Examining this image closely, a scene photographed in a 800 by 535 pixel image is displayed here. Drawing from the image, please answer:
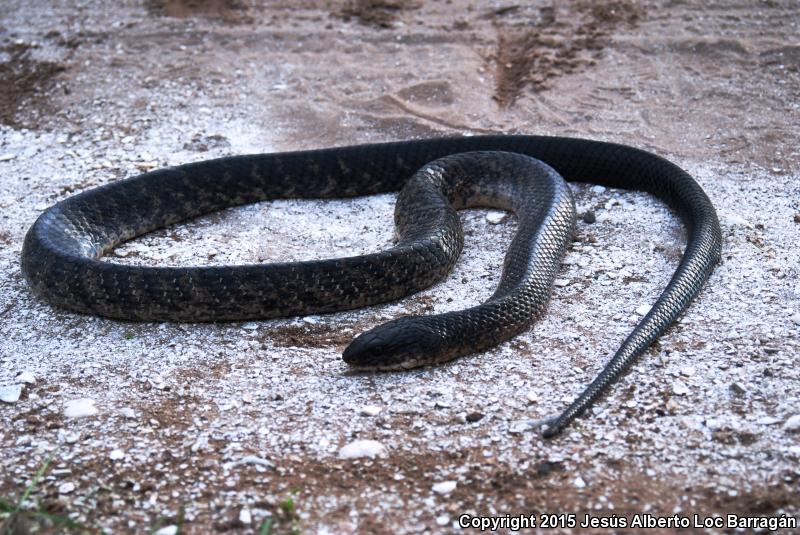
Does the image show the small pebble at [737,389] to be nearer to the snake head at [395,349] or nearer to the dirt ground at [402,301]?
the dirt ground at [402,301]

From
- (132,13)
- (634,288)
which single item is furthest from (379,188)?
(132,13)

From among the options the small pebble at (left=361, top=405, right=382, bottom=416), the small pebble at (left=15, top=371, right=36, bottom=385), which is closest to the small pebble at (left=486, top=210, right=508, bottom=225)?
the small pebble at (left=361, top=405, right=382, bottom=416)

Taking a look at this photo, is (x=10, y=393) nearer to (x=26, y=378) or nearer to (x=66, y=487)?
(x=26, y=378)

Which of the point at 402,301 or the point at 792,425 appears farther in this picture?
the point at 402,301

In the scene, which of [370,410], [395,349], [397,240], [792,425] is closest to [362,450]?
[370,410]

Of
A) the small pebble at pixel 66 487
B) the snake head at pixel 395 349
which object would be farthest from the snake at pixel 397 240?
the small pebble at pixel 66 487

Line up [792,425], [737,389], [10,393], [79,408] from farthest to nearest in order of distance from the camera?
[10,393], [79,408], [737,389], [792,425]
